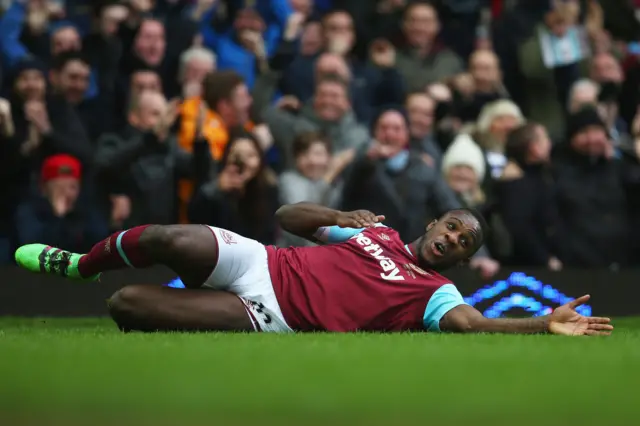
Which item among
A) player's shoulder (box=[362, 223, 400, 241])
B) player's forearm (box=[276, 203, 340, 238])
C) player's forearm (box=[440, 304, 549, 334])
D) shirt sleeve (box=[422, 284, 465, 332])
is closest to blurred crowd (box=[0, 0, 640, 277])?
player's forearm (box=[276, 203, 340, 238])

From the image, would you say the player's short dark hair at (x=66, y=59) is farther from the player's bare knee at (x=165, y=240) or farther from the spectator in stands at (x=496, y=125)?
the player's bare knee at (x=165, y=240)

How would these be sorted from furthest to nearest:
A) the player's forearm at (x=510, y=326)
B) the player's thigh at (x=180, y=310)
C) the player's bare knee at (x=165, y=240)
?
the player's thigh at (x=180, y=310), the player's bare knee at (x=165, y=240), the player's forearm at (x=510, y=326)

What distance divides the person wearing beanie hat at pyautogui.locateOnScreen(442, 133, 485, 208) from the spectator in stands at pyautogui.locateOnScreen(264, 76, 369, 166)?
2.86ft

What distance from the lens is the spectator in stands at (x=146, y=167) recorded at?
36.6 feet

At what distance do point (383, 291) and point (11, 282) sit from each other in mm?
4207

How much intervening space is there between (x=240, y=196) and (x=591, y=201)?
11.9 ft

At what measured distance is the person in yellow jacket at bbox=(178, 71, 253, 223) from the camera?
37.1 ft

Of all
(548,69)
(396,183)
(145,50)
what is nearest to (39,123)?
(145,50)

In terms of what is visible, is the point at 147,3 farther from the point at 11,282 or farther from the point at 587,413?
the point at 587,413

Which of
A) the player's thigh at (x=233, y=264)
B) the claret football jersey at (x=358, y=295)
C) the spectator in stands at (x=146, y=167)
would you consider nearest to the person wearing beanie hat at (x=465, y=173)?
the spectator in stands at (x=146, y=167)

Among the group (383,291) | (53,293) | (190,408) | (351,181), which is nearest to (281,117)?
(351,181)

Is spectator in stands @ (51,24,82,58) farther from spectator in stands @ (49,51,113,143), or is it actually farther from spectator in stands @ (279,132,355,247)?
spectator in stands @ (279,132,355,247)

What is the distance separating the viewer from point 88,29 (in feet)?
41.7

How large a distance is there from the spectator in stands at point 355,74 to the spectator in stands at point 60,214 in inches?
103
